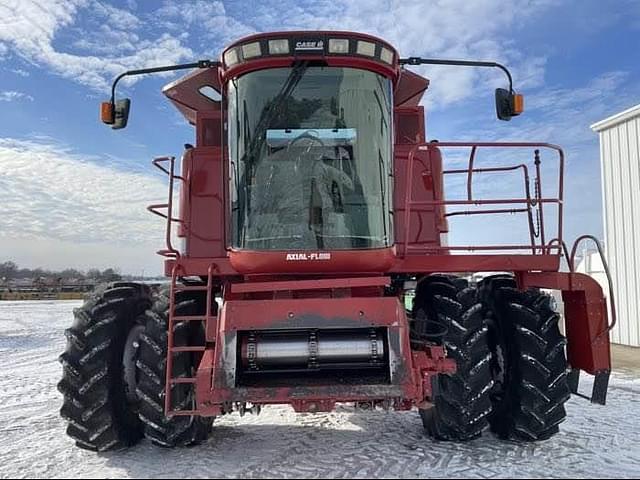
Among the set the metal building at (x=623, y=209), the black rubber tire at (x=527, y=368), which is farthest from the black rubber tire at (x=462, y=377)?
the metal building at (x=623, y=209)

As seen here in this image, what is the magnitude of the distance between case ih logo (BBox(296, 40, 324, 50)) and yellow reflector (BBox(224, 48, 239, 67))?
0.57 meters

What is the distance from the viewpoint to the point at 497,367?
547cm

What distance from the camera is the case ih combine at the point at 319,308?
185 inches

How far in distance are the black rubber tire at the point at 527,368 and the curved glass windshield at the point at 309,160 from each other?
1477 mm

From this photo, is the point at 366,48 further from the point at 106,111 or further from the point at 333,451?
the point at 333,451

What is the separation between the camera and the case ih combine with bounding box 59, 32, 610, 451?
4.69 meters

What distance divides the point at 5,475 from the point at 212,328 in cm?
189

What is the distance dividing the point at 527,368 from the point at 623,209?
1051 centimetres

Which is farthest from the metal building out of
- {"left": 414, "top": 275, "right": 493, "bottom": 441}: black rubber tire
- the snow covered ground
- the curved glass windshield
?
the curved glass windshield

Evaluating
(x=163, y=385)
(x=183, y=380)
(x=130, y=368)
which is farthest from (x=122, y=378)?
(x=183, y=380)

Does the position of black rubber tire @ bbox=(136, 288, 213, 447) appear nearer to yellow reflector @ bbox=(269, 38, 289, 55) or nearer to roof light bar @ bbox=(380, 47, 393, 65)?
yellow reflector @ bbox=(269, 38, 289, 55)

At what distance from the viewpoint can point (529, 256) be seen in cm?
539

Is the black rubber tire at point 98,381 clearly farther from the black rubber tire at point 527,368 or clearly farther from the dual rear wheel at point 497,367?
the black rubber tire at point 527,368

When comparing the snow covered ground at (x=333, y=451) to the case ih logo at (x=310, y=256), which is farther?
the case ih logo at (x=310, y=256)
